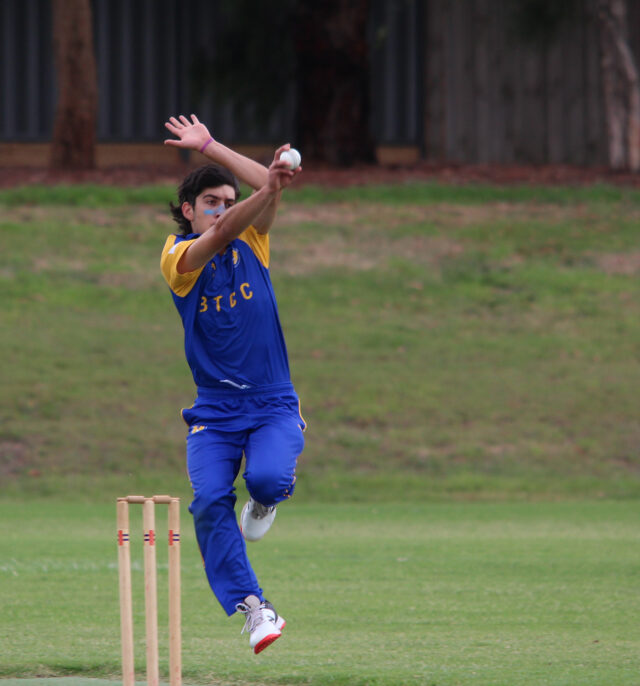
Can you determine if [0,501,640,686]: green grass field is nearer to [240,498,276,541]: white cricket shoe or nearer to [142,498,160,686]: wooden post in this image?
[240,498,276,541]: white cricket shoe

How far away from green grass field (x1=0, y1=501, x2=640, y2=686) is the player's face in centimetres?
218

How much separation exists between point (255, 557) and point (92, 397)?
604cm

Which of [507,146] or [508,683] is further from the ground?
[507,146]

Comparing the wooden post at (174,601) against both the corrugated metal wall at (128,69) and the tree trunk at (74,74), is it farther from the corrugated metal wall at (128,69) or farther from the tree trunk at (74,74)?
the corrugated metal wall at (128,69)

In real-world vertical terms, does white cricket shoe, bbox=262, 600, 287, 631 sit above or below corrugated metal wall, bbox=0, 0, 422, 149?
below

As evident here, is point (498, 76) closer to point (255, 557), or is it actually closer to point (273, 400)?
point (255, 557)

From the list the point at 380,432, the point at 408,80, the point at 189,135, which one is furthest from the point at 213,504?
the point at 408,80

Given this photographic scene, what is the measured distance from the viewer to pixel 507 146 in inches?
974

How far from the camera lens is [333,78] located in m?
22.4

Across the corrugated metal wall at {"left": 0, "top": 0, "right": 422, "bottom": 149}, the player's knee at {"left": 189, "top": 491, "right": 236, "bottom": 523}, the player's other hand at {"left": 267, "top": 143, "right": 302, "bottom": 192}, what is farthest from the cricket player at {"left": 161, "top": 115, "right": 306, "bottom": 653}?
the corrugated metal wall at {"left": 0, "top": 0, "right": 422, "bottom": 149}

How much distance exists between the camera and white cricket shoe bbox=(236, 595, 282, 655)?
5.48 meters

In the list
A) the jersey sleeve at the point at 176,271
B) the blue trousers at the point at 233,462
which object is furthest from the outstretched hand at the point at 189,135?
the blue trousers at the point at 233,462

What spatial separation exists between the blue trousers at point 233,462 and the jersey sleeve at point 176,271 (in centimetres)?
49

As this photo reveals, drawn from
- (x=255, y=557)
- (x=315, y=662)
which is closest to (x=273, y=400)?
(x=315, y=662)
